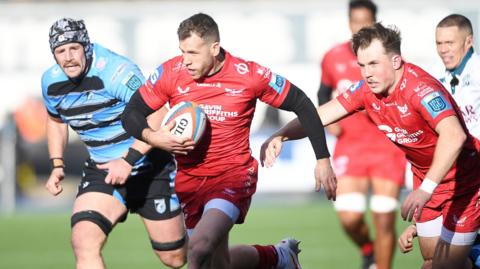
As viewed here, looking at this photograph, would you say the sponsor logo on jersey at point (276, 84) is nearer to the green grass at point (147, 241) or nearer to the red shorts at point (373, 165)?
the red shorts at point (373, 165)

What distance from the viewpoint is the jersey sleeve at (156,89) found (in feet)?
26.2

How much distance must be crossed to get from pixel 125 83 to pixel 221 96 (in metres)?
0.97

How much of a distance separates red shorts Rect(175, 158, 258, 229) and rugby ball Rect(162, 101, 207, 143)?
0.45 m

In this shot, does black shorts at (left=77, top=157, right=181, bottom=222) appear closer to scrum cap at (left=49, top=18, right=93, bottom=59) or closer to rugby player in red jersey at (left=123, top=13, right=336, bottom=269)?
rugby player in red jersey at (left=123, top=13, right=336, bottom=269)

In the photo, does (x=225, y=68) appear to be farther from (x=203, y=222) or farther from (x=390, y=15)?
(x=390, y=15)

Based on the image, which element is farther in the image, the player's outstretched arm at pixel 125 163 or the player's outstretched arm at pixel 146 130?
the player's outstretched arm at pixel 125 163

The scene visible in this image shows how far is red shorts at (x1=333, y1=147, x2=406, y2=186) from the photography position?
35.5 feet

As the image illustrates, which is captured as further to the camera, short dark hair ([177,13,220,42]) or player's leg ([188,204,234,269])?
short dark hair ([177,13,220,42])

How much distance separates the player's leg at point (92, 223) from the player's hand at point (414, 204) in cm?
261

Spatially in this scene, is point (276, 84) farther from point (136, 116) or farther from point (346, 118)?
point (346, 118)

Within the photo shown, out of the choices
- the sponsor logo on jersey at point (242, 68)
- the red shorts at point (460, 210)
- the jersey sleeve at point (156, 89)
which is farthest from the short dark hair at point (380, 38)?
the jersey sleeve at point (156, 89)

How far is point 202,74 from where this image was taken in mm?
7840

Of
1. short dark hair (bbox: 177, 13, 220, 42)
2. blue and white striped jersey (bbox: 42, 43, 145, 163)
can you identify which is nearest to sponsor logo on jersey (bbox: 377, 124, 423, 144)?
short dark hair (bbox: 177, 13, 220, 42)

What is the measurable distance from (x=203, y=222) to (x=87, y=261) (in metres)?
1.08
